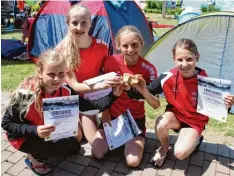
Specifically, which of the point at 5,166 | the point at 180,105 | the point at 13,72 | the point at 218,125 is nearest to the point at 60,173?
the point at 5,166

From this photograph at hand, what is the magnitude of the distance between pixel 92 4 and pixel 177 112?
289cm

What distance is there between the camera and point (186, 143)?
246 centimetres

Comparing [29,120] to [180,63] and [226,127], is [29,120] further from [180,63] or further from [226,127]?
[226,127]

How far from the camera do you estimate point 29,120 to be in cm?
233

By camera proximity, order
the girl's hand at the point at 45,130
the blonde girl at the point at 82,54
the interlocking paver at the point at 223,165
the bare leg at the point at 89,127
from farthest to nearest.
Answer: the bare leg at the point at 89,127 → the blonde girl at the point at 82,54 → the interlocking paver at the point at 223,165 → the girl's hand at the point at 45,130

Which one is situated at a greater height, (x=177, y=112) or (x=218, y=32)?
(x=218, y=32)

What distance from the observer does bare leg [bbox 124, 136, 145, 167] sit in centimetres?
251

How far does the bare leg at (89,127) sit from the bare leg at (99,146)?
7cm

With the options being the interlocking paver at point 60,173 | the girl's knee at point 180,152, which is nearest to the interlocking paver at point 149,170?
the girl's knee at point 180,152

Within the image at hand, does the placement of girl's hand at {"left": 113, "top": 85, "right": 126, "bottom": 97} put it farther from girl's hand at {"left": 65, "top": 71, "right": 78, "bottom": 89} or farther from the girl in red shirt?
girl's hand at {"left": 65, "top": 71, "right": 78, "bottom": 89}

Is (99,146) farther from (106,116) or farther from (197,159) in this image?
(197,159)

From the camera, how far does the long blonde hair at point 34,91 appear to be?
2225mm

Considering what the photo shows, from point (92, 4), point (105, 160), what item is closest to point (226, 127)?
point (105, 160)

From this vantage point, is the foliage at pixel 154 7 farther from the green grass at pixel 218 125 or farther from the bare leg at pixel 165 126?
the bare leg at pixel 165 126
